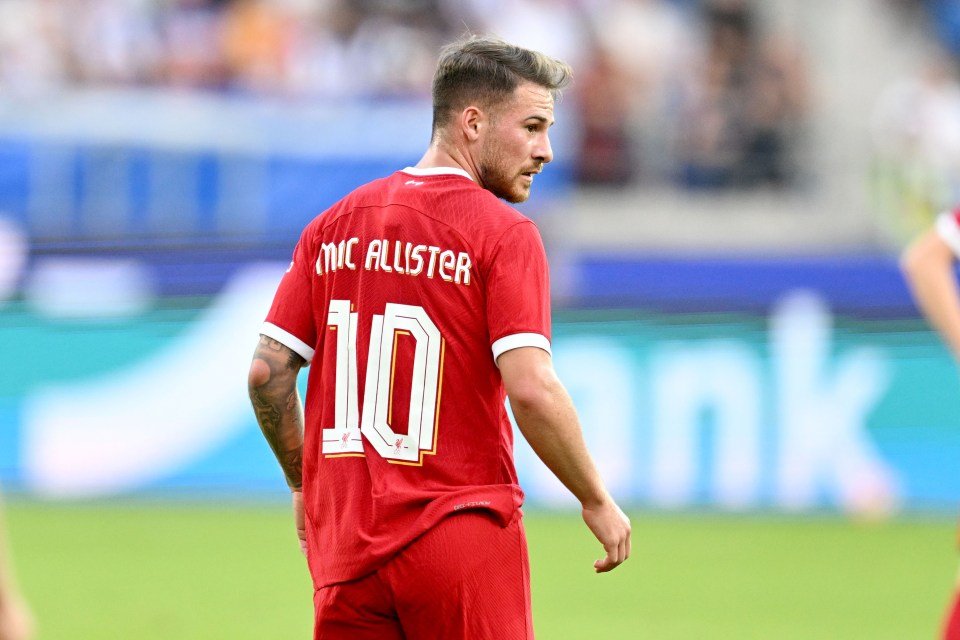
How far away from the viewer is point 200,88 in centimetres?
1405

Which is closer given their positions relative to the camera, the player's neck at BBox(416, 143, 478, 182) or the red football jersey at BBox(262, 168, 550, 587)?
the red football jersey at BBox(262, 168, 550, 587)

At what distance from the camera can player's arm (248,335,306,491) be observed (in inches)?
161

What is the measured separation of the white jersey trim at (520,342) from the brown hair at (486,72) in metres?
0.62

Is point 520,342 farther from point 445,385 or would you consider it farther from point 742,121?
point 742,121

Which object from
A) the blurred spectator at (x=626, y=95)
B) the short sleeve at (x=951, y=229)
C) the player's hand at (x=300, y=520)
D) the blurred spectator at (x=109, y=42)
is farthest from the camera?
the blurred spectator at (x=626, y=95)

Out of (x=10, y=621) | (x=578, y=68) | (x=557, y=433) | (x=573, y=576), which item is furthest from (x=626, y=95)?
(x=10, y=621)

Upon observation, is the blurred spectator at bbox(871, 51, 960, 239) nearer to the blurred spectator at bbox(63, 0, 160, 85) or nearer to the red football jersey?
the blurred spectator at bbox(63, 0, 160, 85)

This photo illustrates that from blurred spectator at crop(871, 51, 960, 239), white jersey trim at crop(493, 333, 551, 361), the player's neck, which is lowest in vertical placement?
white jersey trim at crop(493, 333, 551, 361)

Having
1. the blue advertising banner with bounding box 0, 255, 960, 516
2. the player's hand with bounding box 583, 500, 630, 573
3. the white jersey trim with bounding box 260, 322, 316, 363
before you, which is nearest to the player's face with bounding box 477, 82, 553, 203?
the white jersey trim with bounding box 260, 322, 316, 363

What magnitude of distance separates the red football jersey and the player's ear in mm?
111

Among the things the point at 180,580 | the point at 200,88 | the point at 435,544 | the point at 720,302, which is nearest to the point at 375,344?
the point at 435,544

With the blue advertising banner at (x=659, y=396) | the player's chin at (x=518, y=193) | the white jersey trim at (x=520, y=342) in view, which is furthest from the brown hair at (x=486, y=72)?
the blue advertising banner at (x=659, y=396)

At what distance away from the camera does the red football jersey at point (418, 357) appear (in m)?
3.76

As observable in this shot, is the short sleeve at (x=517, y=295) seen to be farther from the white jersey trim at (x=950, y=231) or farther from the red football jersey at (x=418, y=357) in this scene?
the white jersey trim at (x=950, y=231)
